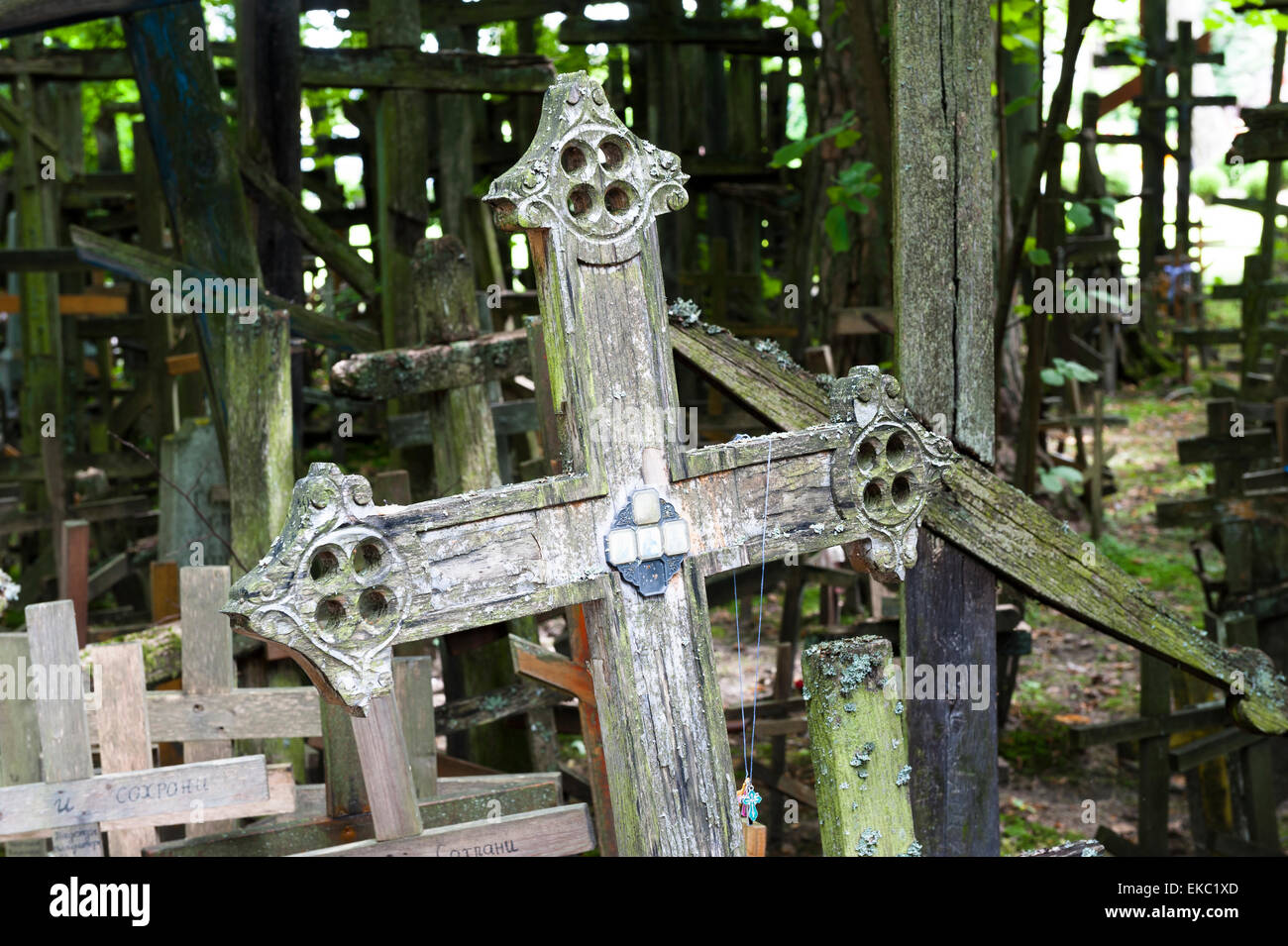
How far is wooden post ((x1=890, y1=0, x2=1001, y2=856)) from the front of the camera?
10.8 feet

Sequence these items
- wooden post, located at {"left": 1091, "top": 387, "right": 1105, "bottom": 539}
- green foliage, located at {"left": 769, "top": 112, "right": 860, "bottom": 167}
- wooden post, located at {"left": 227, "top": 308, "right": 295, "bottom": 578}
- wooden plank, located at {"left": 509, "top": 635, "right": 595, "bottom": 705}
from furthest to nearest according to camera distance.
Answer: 1. wooden post, located at {"left": 1091, "top": 387, "right": 1105, "bottom": 539}
2. green foliage, located at {"left": 769, "top": 112, "right": 860, "bottom": 167}
3. wooden post, located at {"left": 227, "top": 308, "right": 295, "bottom": 578}
4. wooden plank, located at {"left": 509, "top": 635, "right": 595, "bottom": 705}

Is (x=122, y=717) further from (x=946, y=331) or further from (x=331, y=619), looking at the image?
(x=946, y=331)

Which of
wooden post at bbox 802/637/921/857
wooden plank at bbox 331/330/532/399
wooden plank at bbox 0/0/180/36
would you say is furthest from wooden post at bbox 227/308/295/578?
wooden post at bbox 802/637/921/857

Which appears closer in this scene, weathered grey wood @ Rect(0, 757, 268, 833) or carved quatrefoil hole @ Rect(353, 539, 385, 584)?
carved quatrefoil hole @ Rect(353, 539, 385, 584)

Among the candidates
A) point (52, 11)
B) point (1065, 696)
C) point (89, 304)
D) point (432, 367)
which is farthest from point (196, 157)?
point (89, 304)

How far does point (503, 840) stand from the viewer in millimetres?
3377

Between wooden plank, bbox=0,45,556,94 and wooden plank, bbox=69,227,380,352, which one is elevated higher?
wooden plank, bbox=0,45,556,94

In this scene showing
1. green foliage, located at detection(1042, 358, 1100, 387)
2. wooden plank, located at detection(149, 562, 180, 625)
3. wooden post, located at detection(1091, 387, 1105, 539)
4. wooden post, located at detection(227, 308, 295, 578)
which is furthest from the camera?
wooden post, located at detection(1091, 387, 1105, 539)

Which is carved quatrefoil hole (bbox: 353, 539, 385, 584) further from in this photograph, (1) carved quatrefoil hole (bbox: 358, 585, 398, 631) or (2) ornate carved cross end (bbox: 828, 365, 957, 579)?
(2) ornate carved cross end (bbox: 828, 365, 957, 579)

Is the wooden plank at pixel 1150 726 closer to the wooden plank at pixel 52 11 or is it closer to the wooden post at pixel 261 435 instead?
the wooden post at pixel 261 435

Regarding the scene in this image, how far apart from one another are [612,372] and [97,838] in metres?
1.79

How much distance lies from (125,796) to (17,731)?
0.34 metres

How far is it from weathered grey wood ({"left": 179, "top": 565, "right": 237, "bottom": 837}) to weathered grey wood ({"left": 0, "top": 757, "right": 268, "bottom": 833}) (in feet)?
1.33

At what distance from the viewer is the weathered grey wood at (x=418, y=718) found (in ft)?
12.1
